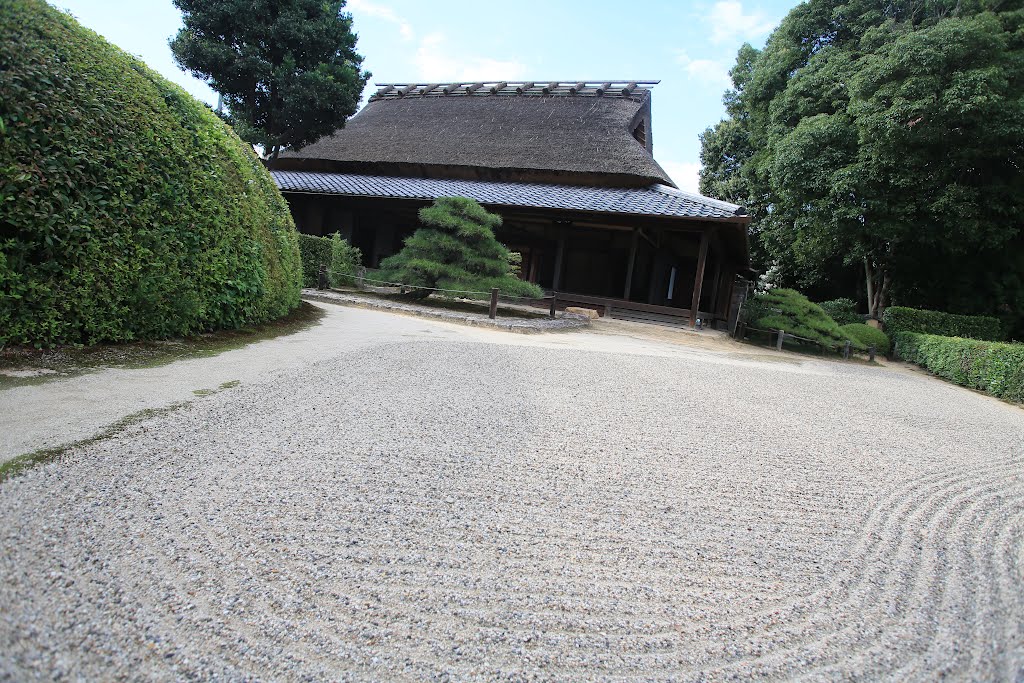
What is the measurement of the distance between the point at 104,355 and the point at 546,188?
Answer: 12.0 m

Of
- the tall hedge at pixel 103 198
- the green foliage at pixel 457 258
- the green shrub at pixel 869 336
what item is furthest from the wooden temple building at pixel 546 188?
the tall hedge at pixel 103 198

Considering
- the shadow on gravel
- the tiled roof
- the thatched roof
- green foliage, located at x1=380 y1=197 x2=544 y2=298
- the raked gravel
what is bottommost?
the raked gravel

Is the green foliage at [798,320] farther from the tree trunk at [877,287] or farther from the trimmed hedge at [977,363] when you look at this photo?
the tree trunk at [877,287]

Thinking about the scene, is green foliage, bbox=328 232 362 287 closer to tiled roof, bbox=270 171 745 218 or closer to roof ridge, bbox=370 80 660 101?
tiled roof, bbox=270 171 745 218

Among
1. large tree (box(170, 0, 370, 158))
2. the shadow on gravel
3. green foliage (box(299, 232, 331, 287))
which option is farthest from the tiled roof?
the shadow on gravel

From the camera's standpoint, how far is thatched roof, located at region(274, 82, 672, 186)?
48.5ft

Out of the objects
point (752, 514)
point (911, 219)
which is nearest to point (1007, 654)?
point (752, 514)

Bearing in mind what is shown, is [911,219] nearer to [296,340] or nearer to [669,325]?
[669,325]

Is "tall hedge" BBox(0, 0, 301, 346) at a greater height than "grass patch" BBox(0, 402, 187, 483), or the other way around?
"tall hedge" BBox(0, 0, 301, 346)

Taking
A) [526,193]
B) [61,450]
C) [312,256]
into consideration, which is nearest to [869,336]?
[526,193]

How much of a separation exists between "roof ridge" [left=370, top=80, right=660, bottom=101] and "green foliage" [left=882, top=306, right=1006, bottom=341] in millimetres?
9947

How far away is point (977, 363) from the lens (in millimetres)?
8500

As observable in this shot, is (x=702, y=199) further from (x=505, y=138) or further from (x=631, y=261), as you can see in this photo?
(x=505, y=138)

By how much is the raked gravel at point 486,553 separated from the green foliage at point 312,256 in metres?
7.85
